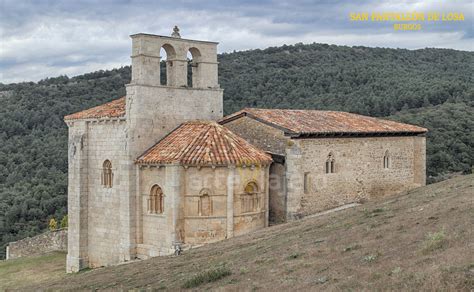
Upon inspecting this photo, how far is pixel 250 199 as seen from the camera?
19.8 meters

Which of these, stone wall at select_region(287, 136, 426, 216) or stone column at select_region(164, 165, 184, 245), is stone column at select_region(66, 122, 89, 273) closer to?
stone column at select_region(164, 165, 184, 245)

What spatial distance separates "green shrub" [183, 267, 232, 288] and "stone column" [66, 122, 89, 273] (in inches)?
490

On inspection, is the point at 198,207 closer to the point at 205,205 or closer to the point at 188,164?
the point at 205,205

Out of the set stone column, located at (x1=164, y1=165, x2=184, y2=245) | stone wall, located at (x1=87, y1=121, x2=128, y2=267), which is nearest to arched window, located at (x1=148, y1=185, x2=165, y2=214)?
stone column, located at (x1=164, y1=165, x2=184, y2=245)

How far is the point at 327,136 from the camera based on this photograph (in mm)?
22031

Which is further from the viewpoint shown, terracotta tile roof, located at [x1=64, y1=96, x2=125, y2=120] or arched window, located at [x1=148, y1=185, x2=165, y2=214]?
terracotta tile roof, located at [x1=64, y1=96, x2=125, y2=120]

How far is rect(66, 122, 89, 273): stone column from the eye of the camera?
73.2 ft

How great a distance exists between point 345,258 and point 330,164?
1234 centimetres

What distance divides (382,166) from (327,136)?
4.36m

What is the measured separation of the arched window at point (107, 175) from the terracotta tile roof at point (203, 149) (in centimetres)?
220

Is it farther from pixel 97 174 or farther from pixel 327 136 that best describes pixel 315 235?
pixel 97 174

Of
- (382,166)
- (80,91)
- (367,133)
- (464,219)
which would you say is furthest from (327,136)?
(80,91)

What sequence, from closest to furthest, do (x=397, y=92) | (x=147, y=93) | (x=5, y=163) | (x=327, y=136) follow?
(x=147, y=93) < (x=327, y=136) < (x=5, y=163) < (x=397, y=92)

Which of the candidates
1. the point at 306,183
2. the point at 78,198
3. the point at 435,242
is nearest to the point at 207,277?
the point at 435,242
